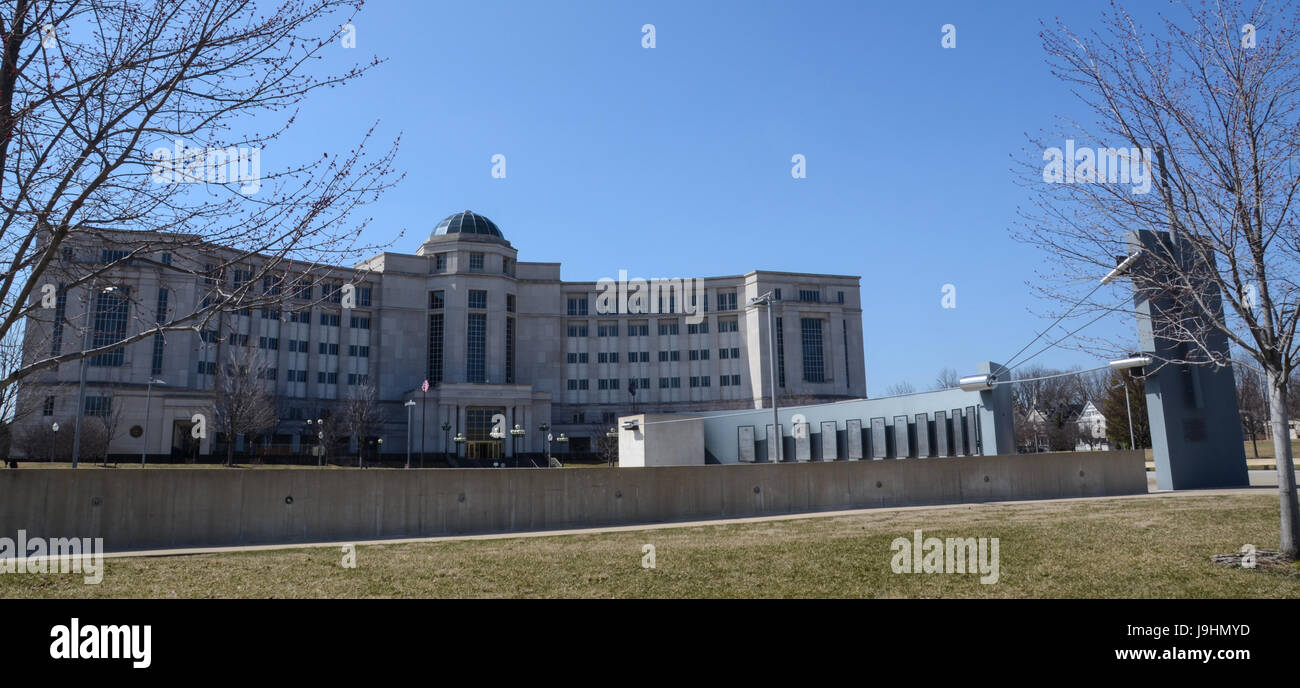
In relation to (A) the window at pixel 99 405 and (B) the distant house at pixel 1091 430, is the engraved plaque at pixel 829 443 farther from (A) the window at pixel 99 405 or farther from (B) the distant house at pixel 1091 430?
(A) the window at pixel 99 405

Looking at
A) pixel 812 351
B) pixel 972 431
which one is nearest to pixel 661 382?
pixel 812 351

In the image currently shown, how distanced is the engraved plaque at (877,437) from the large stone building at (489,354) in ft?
101

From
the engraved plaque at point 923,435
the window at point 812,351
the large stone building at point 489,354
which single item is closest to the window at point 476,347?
the large stone building at point 489,354

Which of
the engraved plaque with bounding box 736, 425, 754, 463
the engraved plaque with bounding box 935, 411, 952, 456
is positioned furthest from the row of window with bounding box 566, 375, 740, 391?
the engraved plaque with bounding box 935, 411, 952, 456

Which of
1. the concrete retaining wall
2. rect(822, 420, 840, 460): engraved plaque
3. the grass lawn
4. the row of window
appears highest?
the row of window

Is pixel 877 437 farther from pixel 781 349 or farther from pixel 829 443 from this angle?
pixel 781 349

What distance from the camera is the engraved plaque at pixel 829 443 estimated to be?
39.0m

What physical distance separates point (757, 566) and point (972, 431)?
78.3ft

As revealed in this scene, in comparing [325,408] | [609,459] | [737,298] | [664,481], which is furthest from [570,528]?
Answer: [737,298]

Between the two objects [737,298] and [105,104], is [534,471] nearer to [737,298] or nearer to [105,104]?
[105,104]

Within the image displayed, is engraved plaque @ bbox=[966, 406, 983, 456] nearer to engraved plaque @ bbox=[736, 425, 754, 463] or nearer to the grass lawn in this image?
engraved plaque @ bbox=[736, 425, 754, 463]

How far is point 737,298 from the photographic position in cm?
9069

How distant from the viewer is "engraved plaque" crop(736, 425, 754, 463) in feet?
131

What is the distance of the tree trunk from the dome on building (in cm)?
7684
